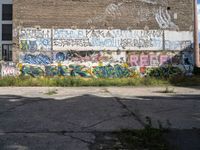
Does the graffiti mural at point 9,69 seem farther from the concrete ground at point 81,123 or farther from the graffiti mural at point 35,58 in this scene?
the concrete ground at point 81,123

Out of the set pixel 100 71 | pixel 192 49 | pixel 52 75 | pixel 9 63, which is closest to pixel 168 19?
pixel 192 49

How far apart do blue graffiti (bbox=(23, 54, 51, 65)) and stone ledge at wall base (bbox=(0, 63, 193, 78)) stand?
0.34 metres

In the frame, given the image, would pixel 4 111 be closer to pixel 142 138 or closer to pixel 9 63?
pixel 142 138

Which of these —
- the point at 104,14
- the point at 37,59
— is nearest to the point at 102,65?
the point at 104,14

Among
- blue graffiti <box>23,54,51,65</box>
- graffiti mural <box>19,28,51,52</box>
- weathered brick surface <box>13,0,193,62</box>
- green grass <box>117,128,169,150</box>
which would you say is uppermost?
weathered brick surface <box>13,0,193,62</box>

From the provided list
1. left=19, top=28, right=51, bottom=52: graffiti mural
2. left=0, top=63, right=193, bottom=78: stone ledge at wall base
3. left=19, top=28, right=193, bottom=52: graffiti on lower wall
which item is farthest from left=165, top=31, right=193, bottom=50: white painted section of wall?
left=19, top=28, right=51, bottom=52: graffiti mural

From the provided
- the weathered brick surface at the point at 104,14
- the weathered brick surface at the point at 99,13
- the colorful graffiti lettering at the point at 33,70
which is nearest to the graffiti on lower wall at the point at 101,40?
Answer: the weathered brick surface at the point at 104,14

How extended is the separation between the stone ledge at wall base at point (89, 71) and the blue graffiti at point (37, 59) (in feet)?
1.12

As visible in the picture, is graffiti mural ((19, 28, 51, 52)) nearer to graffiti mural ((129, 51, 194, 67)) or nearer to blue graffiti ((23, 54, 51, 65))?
blue graffiti ((23, 54, 51, 65))

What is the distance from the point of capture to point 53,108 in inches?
429

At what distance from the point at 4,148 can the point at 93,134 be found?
193 centimetres

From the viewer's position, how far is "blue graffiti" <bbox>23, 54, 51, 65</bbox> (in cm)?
3030

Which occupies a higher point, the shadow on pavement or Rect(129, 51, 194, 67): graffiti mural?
Rect(129, 51, 194, 67): graffiti mural

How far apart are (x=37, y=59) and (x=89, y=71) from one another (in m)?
4.52
